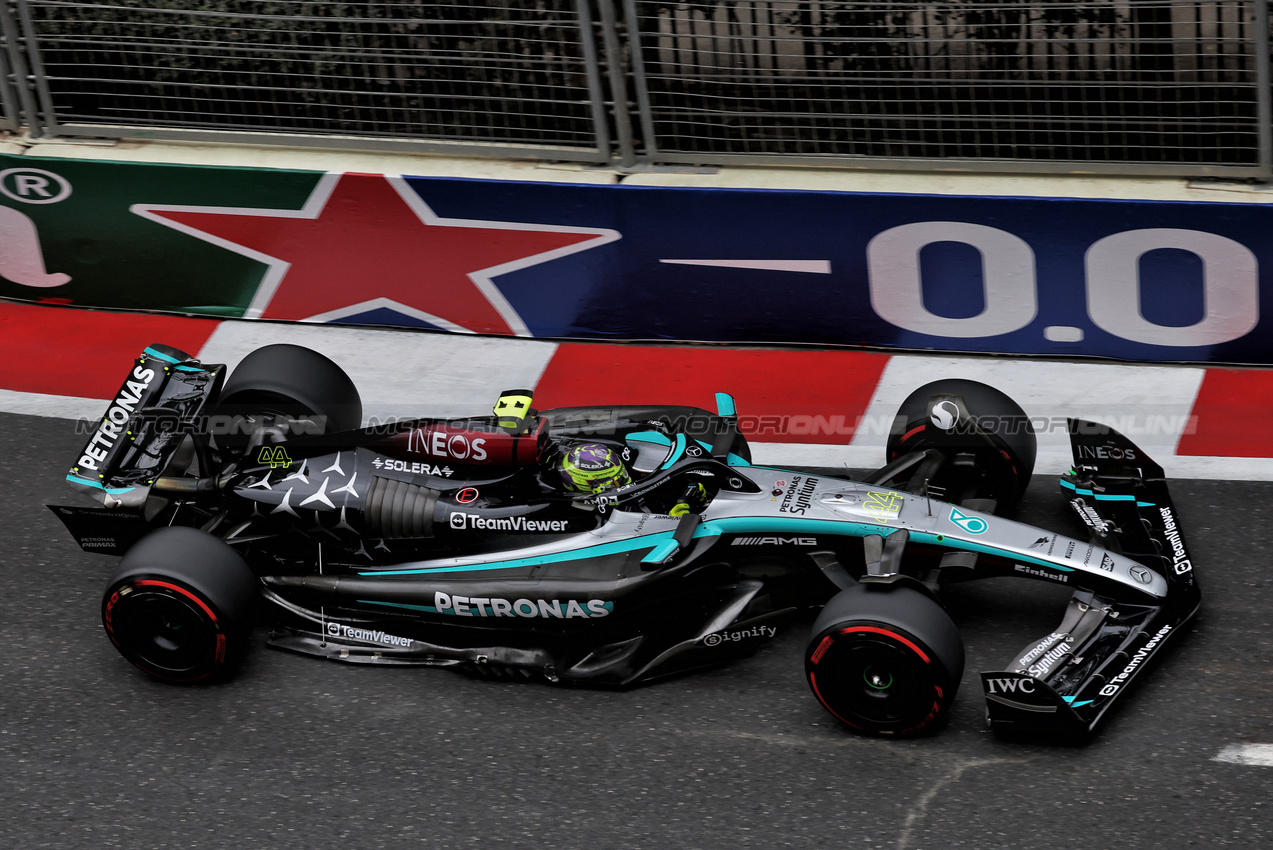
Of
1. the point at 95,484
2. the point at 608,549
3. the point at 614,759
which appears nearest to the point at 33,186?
the point at 95,484

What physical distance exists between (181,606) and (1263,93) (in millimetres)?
5015

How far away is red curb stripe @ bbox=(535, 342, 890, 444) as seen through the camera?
6348 millimetres

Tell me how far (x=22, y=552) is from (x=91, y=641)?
78 centimetres

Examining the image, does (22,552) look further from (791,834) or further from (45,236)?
(791,834)

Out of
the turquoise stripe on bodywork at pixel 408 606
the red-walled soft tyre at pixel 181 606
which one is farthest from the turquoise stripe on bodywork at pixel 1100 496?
the red-walled soft tyre at pixel 181 606

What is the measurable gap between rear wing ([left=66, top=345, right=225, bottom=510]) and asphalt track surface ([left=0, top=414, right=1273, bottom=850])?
0.62 m

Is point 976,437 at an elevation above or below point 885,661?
above

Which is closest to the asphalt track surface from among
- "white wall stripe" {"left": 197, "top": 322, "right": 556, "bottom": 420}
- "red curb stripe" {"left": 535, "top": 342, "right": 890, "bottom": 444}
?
"red curb stripe" {"left": 535, "top": 342, "right": 890, "bottom": 444}

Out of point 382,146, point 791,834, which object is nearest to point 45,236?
point 382,146

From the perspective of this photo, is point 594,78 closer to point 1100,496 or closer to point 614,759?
point 1100,496

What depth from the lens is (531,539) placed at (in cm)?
482

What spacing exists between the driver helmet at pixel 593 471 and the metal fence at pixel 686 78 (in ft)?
8.04

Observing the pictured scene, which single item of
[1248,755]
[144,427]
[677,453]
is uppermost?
[144,427]

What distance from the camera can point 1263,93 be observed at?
19.7 ft
